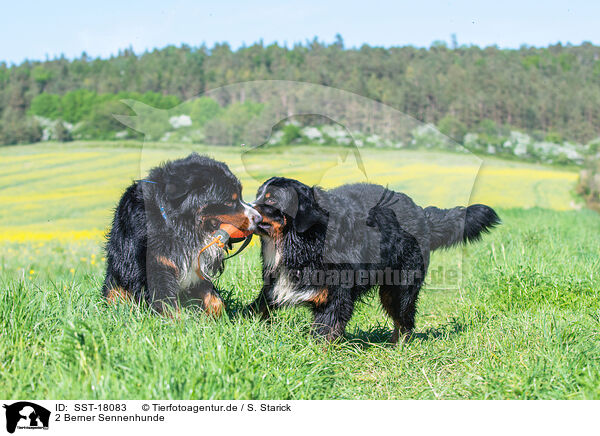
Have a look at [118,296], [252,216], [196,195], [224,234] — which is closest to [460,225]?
[252,216]

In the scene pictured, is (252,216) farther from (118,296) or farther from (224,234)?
(118,296)

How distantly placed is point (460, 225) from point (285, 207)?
6.15 ft

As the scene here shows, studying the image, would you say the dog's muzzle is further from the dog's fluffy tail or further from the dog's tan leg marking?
the dog's fluffy tail

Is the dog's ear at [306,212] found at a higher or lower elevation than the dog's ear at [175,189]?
lower

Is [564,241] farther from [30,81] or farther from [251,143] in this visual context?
[30,81]

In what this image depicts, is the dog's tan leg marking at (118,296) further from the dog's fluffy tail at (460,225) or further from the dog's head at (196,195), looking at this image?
the dog's fluffy tail at (460,225)

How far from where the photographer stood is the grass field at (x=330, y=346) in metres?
2.91

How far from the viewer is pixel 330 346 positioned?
3934 mm

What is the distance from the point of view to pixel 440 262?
5.44m
